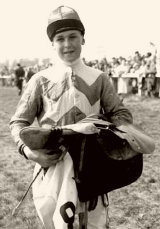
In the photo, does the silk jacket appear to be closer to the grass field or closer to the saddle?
the saddle

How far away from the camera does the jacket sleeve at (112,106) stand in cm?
242

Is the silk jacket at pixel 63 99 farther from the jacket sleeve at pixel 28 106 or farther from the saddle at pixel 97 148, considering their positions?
the saddle at pixel 97 148

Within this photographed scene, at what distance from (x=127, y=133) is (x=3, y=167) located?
4.23m

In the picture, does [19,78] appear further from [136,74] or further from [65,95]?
[65,95]

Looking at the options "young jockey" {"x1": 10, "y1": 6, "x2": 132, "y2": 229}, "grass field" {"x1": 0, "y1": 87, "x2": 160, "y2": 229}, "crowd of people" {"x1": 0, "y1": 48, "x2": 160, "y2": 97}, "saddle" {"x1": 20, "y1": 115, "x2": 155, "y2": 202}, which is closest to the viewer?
"saddle" {"x1": 20, "y1": 115, "x2": 155, "y2": 202}

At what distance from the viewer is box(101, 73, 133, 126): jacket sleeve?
2421mm

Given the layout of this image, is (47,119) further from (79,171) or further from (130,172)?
(130,172)

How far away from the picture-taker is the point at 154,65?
45.8 ft

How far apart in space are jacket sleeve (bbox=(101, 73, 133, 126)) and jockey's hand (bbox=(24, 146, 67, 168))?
14.1 inches

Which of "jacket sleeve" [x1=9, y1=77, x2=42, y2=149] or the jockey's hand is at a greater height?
"jacket sleeve" [x1=9, y1=77, x2=42, y2=149]

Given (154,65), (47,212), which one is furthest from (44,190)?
(154,65)

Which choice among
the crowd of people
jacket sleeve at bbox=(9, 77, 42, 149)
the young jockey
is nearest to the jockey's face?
the young jockey

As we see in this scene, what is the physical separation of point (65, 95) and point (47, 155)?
1.24 feet

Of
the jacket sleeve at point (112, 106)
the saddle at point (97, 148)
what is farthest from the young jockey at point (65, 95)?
the saddle at point (97, 148)
